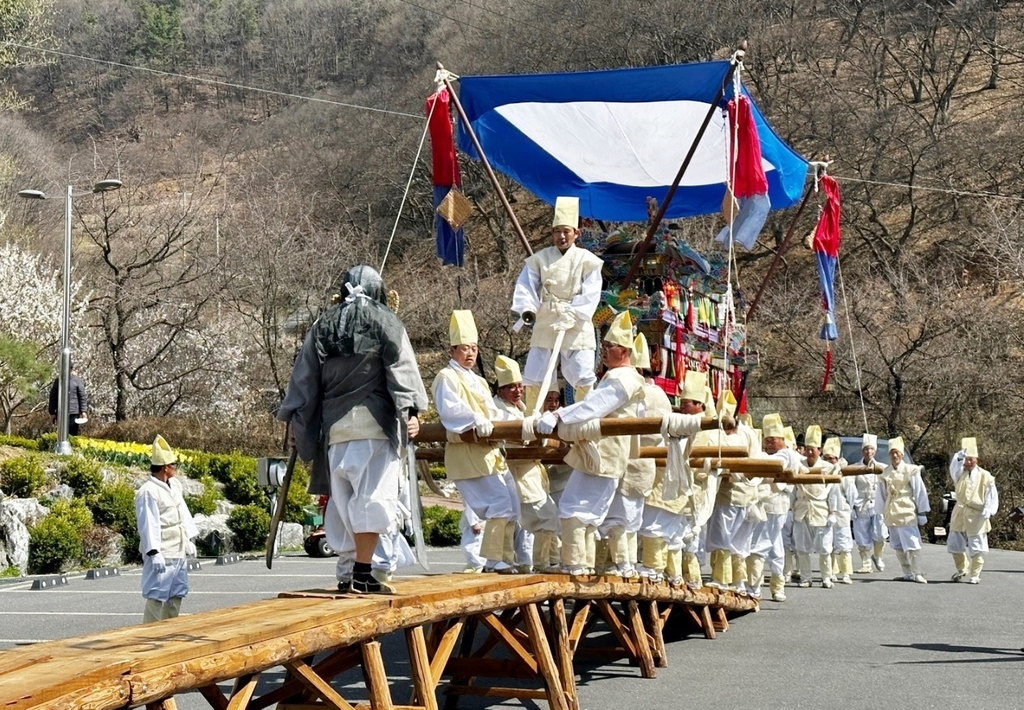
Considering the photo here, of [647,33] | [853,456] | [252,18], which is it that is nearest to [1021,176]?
[647,33]

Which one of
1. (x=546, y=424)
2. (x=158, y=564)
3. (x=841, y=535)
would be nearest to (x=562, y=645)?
(x=546, y=424)

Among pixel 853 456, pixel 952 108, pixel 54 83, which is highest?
pixel 54 83

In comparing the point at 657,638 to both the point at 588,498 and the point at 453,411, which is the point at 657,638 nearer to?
the point at 588,498

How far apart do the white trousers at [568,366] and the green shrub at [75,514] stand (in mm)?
11787

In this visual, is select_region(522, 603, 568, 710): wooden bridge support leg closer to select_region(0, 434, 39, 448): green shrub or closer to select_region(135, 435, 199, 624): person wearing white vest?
select_region(135, 435, 199, 624): person wearing white vest

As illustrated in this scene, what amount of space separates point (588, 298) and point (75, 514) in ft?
40.7

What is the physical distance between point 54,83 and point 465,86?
71.7 m

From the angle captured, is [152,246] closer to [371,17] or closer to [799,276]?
[799,276]

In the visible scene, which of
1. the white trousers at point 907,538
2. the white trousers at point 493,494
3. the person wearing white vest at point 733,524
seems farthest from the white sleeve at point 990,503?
the white trousers at point 493,494

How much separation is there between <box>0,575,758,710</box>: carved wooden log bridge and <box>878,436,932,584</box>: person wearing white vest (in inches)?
347

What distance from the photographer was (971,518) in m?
19.3

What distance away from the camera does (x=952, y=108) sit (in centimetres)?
4834

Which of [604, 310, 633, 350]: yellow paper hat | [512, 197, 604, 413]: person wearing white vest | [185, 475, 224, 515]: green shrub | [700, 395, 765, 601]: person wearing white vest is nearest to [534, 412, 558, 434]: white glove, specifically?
[604, 310, 633, 350]: yellow paper hat

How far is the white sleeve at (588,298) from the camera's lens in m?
11.1
